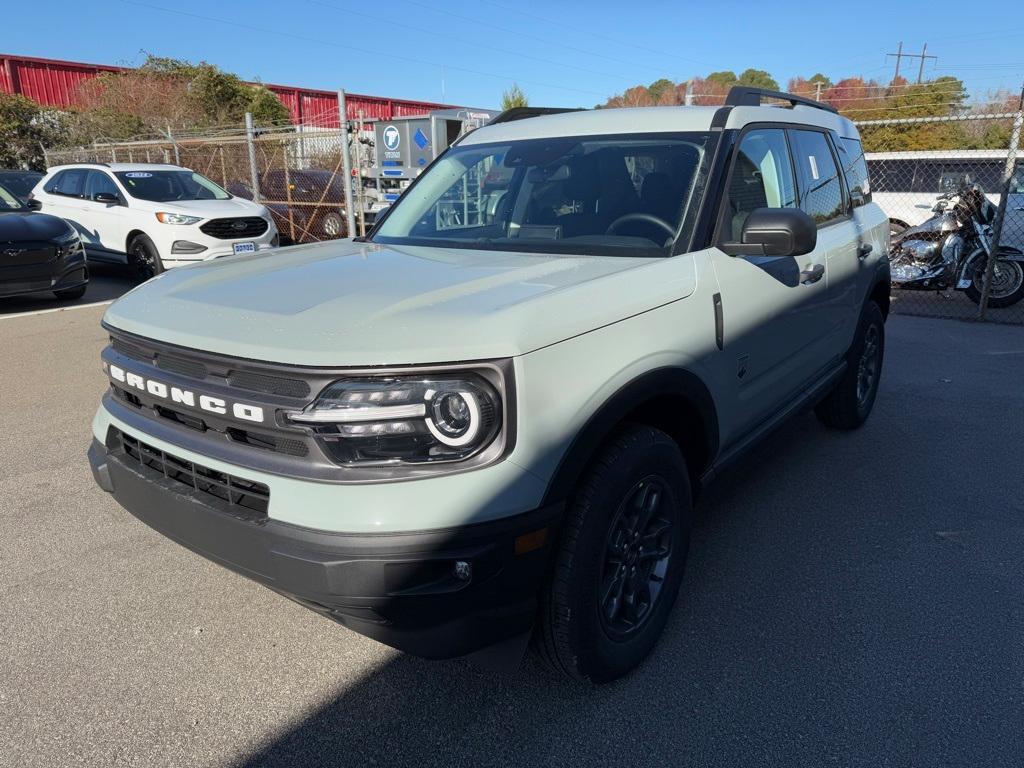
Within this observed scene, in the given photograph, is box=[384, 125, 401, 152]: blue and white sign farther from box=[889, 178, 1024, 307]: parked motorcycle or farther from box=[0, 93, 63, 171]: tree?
box=[0, 93, 63, 171]: tree

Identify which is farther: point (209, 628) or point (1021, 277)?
point (1021, 277)

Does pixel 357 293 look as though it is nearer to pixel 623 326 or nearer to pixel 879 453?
pixel 623 326

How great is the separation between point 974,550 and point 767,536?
2.96 ft

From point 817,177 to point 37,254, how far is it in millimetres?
8274

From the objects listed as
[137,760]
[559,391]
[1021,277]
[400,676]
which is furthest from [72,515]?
[1021,277]

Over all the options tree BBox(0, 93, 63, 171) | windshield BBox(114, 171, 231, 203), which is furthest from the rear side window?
tree BBox(0, 93, 63, 171)

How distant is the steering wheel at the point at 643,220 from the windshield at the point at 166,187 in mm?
9104

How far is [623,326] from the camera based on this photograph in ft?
7.56

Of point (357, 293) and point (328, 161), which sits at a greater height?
point (328, 161)

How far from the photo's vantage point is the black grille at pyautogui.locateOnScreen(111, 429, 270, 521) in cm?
209

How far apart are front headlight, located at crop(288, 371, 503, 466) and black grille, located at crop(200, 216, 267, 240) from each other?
9025 millimetres

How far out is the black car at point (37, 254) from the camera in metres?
8.26

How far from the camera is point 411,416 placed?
1914mm

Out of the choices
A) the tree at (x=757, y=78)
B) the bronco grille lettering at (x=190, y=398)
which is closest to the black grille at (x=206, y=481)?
the bronco grille lettering at (x=190, y=398)
